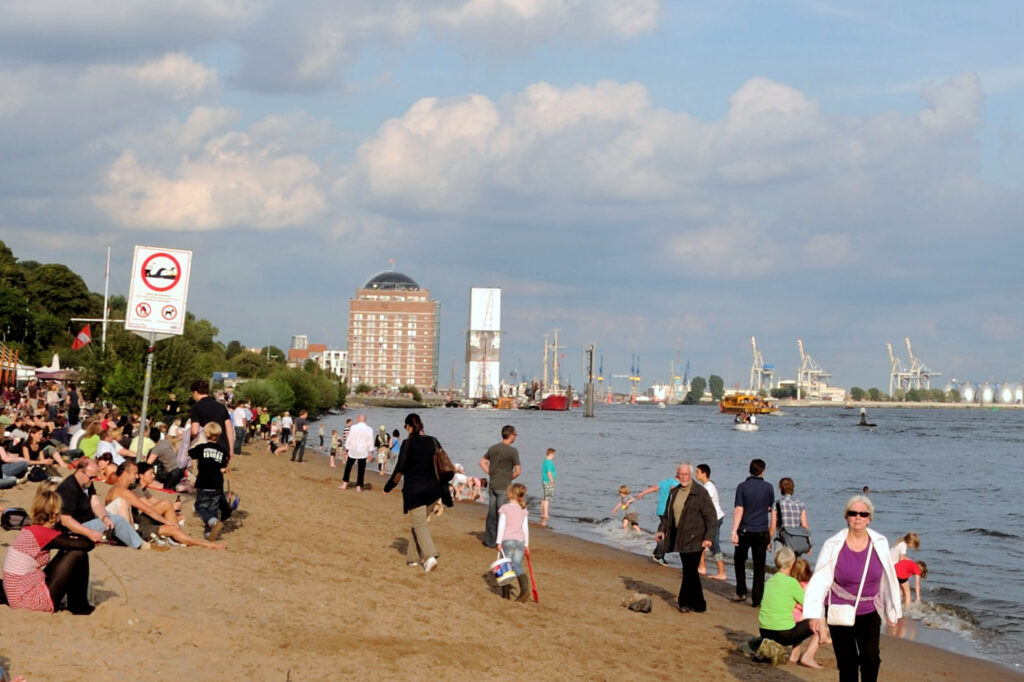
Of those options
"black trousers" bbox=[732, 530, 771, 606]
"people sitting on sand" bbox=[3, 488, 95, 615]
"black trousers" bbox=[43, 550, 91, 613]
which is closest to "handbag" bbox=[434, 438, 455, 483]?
"black trousers" bbox=[732, 530, 771, 606]

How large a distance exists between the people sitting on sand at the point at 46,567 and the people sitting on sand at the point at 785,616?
6.06 metres

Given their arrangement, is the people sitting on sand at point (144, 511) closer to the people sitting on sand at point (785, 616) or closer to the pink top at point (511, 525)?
the pink top at point (511, 525)

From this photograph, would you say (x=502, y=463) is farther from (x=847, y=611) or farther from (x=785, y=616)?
(x=847, y=611)

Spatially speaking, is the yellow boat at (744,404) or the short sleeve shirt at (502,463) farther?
the yellow boat at (744,404)

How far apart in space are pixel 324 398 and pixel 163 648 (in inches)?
4566

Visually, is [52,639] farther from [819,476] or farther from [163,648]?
[819,476]

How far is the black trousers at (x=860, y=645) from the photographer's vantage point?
6.79 metres

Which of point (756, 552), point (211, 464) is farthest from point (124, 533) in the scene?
point (756, 552)

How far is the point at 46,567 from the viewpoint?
8.47 m

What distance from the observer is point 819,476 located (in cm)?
4847

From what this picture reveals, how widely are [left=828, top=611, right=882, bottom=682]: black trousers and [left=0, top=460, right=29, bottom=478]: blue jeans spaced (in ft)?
45.6

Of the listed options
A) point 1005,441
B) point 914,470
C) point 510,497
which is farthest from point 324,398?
point 510,497

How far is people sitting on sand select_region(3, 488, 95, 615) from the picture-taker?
828 cm

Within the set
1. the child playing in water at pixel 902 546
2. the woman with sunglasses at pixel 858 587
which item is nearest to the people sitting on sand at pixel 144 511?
the woman with sunglasses at pixel 858 587
